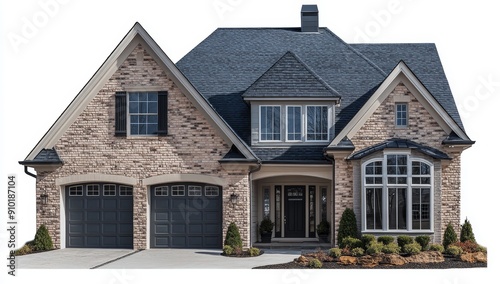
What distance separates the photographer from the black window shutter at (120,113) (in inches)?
1155

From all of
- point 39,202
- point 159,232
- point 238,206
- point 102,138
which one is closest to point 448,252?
point 238,206

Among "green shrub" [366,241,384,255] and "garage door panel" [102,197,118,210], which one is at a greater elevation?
"garage door panel" [102,197,118,210]

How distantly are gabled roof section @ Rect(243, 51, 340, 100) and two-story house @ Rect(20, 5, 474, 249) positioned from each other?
0.17 feet

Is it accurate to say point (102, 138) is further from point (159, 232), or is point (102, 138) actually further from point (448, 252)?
point (448, 252)

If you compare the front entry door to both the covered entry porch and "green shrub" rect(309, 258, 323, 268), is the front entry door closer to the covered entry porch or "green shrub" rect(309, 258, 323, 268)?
the covered entry porch

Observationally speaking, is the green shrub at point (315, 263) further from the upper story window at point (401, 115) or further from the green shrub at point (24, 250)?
the green shrub at point (24, 250)

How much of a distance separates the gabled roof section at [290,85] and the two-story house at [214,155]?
51mm

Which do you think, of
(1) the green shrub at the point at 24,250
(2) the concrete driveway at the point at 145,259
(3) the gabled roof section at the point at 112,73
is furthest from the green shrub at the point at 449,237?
(1) the green shrub at the point at 24,250

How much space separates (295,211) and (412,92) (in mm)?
7390

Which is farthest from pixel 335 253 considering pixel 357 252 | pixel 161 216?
pixel 161 216

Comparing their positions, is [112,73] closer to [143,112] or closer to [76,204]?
[143,112]

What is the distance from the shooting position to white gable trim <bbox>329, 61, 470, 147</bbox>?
1128 inches

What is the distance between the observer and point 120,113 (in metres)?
29.4

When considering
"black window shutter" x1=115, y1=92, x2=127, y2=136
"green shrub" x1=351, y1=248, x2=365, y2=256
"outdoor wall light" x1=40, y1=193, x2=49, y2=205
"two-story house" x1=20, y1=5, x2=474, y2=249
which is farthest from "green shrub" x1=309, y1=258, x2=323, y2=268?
"outdoor wall light" x1=40, y1=193, x2=49, y2=205
